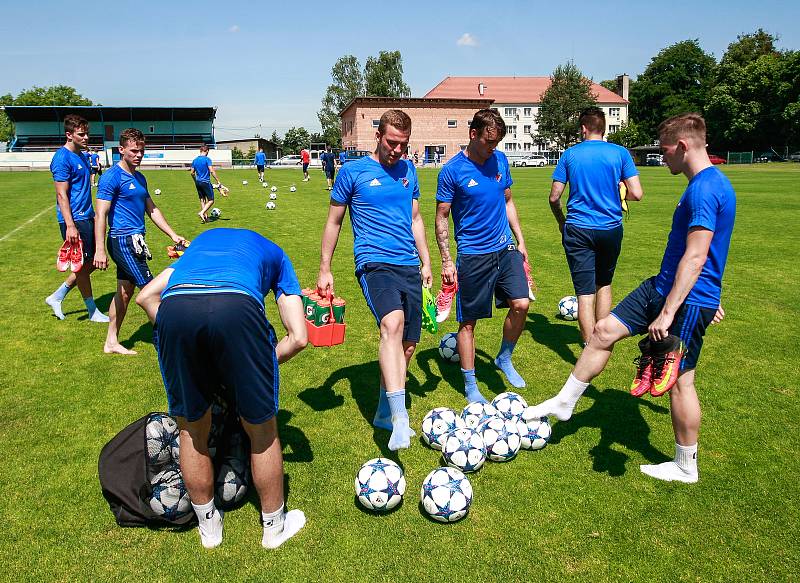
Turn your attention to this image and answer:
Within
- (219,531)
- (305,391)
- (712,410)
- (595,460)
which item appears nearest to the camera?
(219,531)

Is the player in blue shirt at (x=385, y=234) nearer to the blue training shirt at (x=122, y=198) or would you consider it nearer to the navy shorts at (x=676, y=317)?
the navy shorts at (x=676, y=317)

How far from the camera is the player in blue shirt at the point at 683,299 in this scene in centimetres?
366

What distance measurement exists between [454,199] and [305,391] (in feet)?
7.98

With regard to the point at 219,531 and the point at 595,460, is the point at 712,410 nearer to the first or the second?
the point at 595,460

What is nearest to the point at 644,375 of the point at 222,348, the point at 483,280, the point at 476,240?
the point at 483,280

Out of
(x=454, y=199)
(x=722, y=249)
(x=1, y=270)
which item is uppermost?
(x=454, y=199)

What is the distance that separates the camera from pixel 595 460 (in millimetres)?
4457

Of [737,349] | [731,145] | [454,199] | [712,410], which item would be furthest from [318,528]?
[731,145]

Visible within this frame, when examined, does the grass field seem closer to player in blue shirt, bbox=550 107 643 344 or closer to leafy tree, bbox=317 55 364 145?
player in blue shirt, bbox=550 107 643 344

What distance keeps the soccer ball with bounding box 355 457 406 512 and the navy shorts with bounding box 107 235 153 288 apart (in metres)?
4.13

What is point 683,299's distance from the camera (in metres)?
3.75

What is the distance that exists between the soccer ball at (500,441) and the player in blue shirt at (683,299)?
75 cm

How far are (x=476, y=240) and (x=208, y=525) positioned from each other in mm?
3280

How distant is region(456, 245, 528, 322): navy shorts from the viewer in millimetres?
5359
